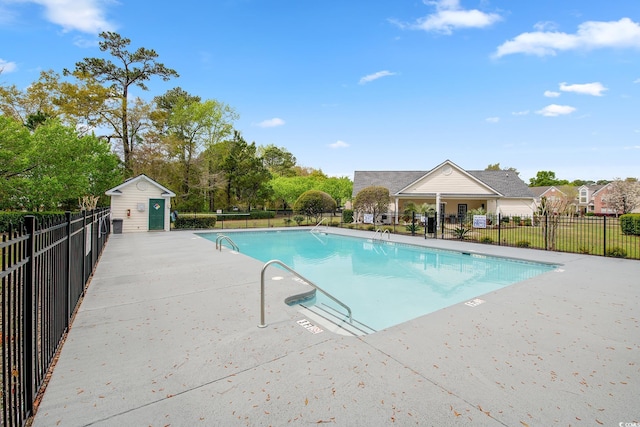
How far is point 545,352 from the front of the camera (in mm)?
3379

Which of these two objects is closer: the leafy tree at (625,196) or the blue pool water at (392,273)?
the blue pool water at (392,273)

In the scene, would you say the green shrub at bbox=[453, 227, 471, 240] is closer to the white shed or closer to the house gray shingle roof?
the house gray shingle roof

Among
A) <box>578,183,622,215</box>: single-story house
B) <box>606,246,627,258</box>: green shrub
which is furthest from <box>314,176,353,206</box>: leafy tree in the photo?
<box>578,183,622,215</box>: single-story house

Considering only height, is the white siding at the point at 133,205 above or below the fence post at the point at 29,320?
above

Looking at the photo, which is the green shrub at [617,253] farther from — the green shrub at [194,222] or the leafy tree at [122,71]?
the leafy tree at [122,71]

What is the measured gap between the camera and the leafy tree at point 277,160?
50.5 metres

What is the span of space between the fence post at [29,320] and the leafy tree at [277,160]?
4761 cm

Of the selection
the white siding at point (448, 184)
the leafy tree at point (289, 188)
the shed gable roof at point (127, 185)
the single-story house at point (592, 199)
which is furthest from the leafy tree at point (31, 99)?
the single-story house at point (592, 199)

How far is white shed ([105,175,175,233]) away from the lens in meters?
17.4

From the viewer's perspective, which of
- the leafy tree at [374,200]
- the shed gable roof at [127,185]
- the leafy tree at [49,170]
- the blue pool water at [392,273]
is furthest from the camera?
the leafy tree at [374,200]

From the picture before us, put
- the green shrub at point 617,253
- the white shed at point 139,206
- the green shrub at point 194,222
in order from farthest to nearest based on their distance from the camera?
the green shrub at point 194,222, the white shed at point 139,206, the green shrub at point 617,253

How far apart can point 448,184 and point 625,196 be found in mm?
25821

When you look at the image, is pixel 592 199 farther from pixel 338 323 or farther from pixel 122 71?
pixel 122 71

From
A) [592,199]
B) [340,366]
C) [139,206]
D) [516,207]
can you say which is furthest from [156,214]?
[592,199]
